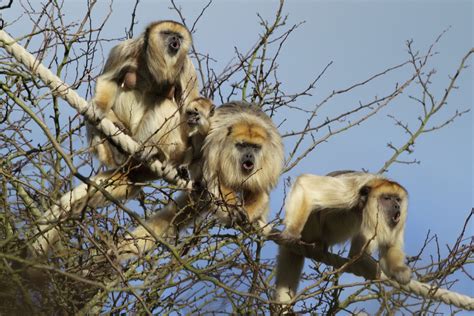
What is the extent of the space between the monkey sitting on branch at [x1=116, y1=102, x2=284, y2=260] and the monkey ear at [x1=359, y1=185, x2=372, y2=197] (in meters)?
0.74

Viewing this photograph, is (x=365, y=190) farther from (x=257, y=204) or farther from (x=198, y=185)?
(x=198, y=185)

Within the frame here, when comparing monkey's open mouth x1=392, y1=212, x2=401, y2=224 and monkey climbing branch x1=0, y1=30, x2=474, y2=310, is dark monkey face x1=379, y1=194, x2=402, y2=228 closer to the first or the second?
monkey's open mouth x1=392, y1=212, x2=401, y2=224

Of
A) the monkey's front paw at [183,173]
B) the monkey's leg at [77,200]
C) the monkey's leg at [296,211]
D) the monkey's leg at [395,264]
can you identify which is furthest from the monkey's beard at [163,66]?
the monkey's leg at [395,264]

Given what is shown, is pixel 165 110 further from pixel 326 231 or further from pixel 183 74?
pixel 326 231

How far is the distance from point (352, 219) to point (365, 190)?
0.36 m

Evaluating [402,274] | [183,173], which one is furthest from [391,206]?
[183,173]

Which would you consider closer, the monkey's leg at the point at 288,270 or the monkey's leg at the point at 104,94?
the monkey's leg at the point at 104,94

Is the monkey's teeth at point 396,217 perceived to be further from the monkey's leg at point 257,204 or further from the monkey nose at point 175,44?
the monkey nose at point 175,44

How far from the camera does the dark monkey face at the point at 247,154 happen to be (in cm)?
639

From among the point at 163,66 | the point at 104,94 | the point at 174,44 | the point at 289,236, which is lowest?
the point at 289,236

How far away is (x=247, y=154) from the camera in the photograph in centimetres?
641

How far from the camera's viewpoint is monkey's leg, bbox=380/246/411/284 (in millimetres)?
6696

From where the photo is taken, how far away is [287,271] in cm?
696

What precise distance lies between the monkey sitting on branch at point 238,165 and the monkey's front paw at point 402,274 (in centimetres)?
120
